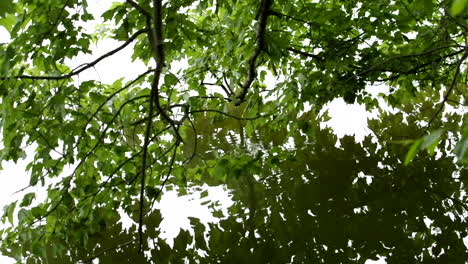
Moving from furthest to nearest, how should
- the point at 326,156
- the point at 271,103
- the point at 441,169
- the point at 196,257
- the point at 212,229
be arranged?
the point at 326,156 < the point at 441,169 < the point at 212,229 < the point at 196,257 < the point at 271,103

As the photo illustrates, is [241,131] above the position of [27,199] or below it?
above

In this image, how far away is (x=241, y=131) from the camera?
27.3 ft

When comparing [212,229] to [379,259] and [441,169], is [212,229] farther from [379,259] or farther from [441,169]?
[441,169]

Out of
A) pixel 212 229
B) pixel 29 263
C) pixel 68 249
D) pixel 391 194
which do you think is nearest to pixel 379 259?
pixel 391 194

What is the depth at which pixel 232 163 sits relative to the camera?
111 inches

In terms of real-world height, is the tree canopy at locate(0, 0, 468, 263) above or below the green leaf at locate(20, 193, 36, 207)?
above

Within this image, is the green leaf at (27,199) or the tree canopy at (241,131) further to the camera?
the green leaf at (27,199)

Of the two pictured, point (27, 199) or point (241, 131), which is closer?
point (27, 199)

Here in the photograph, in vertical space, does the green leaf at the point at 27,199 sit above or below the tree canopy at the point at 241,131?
below

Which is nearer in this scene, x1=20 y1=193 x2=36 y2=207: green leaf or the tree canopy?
the tree canopy

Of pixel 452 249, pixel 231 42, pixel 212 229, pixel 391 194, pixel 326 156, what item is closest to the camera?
pixel 231 42

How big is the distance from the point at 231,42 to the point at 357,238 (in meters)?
2.75

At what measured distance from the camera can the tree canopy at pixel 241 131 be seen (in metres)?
2.69

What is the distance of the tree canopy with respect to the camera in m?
2.69
